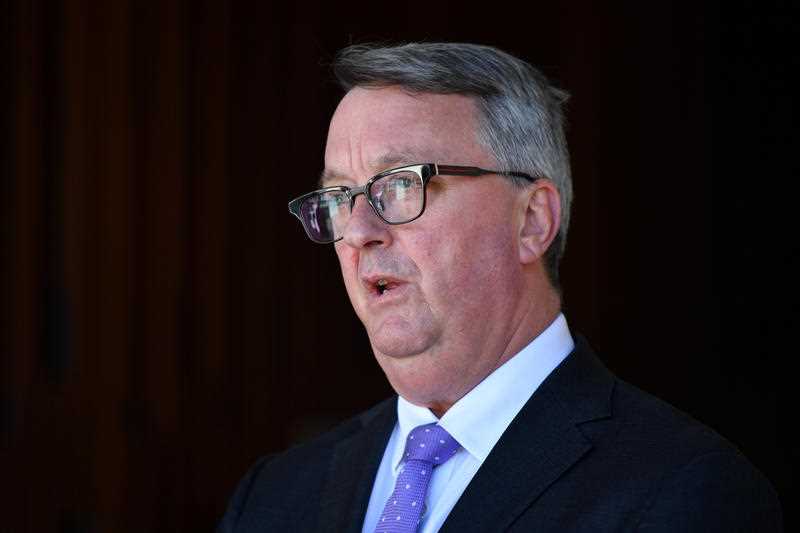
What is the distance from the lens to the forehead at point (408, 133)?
1.83 m

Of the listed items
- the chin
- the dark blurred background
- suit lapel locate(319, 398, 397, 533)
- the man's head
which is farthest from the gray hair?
the dark blurred background

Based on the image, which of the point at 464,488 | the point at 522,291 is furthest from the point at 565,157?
the point at 464,488

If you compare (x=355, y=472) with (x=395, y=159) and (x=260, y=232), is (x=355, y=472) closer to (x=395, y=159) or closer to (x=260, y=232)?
(x=395, y=159)

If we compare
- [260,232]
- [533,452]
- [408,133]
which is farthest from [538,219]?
[260,232]

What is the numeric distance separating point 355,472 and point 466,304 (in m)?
0.44

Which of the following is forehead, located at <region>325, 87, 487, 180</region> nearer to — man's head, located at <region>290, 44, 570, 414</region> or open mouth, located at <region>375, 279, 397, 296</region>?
man's head, located at <region>290, 44, 570, 414</region>

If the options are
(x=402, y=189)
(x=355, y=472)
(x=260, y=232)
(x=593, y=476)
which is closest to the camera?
(x=593, y=476)

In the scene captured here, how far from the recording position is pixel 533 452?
1708 mm

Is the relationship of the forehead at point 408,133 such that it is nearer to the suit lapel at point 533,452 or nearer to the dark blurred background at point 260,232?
the suit lapel at point 533,452

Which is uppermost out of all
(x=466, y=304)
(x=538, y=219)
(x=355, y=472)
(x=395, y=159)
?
(x=395, y=159)

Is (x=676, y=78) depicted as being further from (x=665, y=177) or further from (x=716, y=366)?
(x=716, y=366)

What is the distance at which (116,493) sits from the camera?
3.40 m

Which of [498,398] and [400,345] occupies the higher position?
[400,345]

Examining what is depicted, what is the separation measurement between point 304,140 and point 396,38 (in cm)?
57
